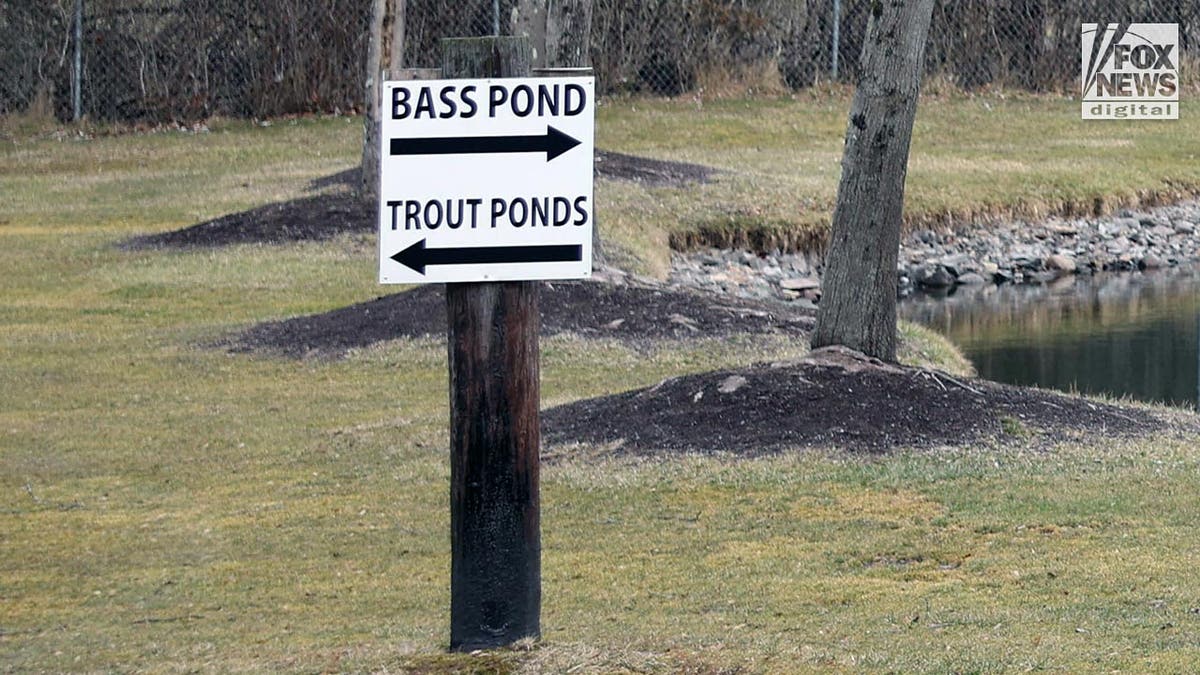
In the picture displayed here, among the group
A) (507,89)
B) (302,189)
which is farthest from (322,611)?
(302,189)

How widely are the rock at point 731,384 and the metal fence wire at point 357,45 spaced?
63.0 feet

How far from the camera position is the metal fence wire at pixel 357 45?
30000 millimetres

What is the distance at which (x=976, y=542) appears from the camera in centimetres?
830

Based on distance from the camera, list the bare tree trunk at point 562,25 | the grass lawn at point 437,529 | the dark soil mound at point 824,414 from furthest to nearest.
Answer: the bare tree trunk at point 562,25 < the dark soil mound at point 824,414 < the grass lawn at point 437,529

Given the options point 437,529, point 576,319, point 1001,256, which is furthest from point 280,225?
point 437,529

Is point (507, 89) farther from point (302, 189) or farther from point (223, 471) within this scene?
point (302, 189)

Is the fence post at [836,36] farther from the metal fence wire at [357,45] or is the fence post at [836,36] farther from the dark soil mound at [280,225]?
the dark soil mound at [280,225]

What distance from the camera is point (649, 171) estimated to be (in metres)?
23.9

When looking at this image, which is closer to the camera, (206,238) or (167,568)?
(167,568)

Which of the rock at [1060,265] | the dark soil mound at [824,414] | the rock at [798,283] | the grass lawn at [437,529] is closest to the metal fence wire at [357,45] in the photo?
the rock at [1060,265]

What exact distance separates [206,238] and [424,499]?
38.3 feet

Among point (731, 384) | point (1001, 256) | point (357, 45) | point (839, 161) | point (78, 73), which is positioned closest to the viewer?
point (731, 384)

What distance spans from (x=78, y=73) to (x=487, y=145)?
84.6ft

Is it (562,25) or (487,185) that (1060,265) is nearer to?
(562,25)
